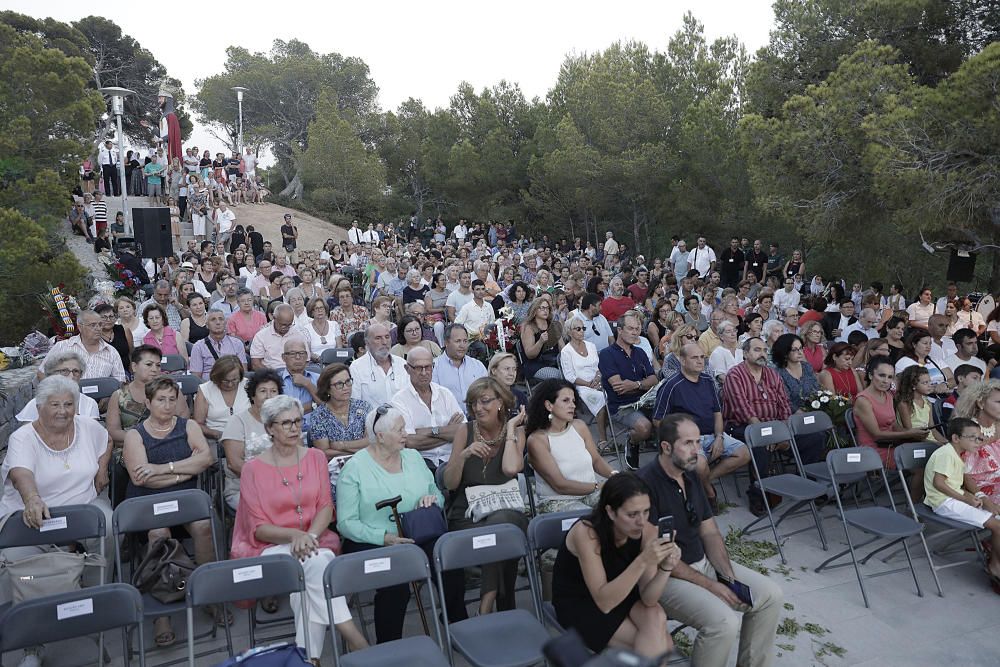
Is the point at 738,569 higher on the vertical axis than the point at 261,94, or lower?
lower

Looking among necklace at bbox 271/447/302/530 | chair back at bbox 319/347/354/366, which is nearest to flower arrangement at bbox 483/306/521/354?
chair back at bbox 319/347/354/366

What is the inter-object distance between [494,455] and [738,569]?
1.40m

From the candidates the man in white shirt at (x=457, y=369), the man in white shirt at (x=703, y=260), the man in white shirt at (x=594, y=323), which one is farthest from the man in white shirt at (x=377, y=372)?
the man in white shirt at (x=703, y=260)

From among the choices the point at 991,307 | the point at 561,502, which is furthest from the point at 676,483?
the point at 991,307

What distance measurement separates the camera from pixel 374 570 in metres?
3.08

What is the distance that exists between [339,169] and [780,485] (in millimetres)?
26838

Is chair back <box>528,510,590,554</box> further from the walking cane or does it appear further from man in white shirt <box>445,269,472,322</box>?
man in white shirt <box>445,269,472,322</box>

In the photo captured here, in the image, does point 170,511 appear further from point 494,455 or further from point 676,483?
point 676,483

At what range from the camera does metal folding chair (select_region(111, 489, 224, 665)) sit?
350cm

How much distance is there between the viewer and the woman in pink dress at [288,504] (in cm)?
335

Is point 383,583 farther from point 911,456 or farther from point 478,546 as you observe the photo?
point 911,456

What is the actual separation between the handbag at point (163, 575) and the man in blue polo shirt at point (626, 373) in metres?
3.65

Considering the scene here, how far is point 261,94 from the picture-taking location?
40688mm

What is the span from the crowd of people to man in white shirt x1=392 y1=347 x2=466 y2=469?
0.05ft
